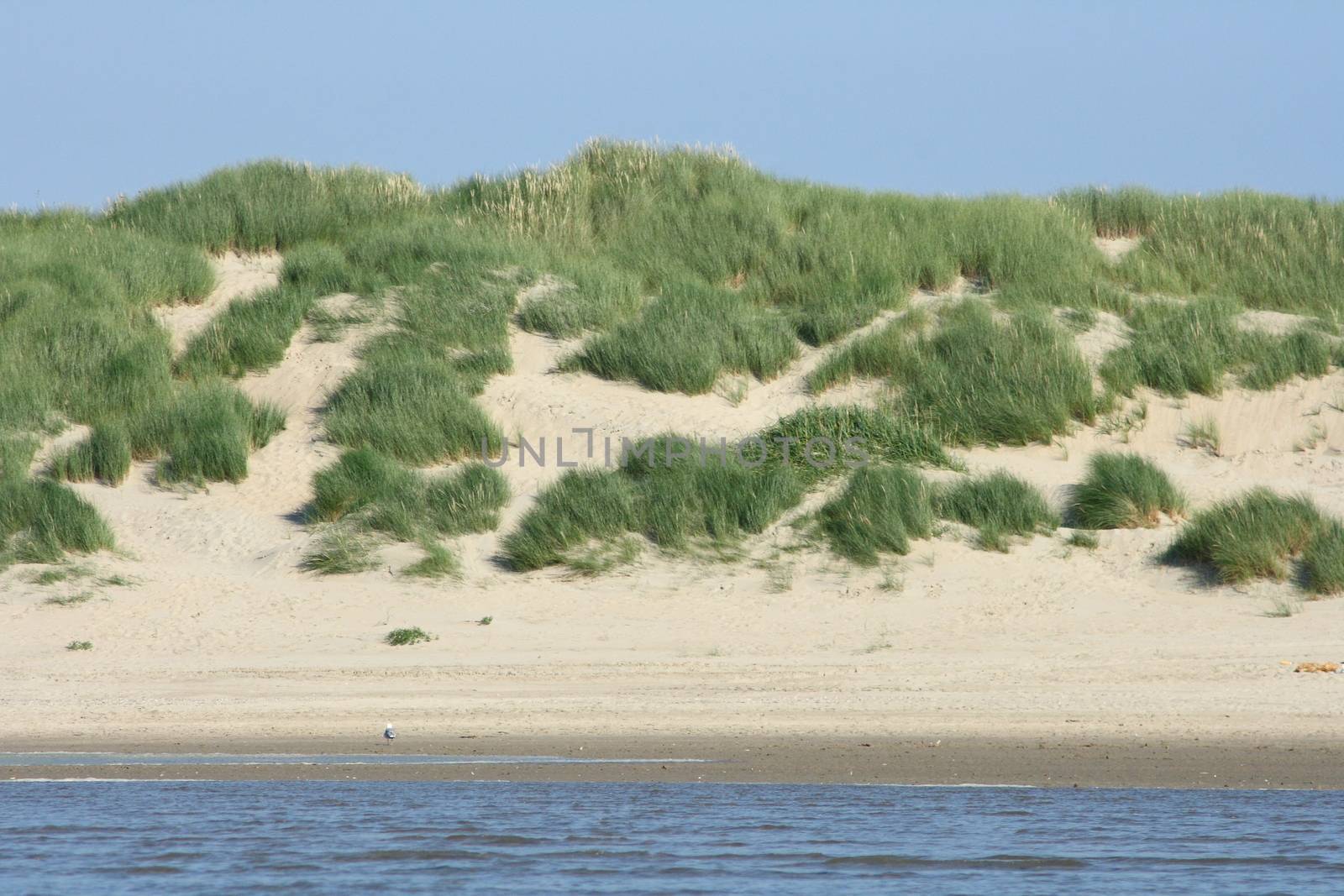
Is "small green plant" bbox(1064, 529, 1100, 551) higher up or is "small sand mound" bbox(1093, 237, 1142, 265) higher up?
"small sand mound" bbox(1093, 237, 1142, 265)

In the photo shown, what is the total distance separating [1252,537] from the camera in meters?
10.0

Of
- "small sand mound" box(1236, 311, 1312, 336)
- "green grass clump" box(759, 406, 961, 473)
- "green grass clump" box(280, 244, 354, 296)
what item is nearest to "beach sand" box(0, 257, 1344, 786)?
"green grass clump" box(759, 406, 961, 473)

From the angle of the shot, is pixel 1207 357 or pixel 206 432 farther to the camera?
pixel 1207 357

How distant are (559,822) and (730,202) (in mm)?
11391

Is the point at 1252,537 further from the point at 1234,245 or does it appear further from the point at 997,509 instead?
the point at 1234,245

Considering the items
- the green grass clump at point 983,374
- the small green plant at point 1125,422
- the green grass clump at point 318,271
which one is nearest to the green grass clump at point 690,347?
the green grass clump at point 983,374

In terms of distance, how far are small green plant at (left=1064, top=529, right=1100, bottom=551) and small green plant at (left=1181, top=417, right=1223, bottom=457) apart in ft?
8.05

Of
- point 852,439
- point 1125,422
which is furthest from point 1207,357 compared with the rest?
point 852,439

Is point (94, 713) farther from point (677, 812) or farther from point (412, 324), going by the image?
point (412, 324)

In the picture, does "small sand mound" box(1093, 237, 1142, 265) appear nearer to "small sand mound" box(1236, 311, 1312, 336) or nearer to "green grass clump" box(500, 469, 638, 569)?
"small sand mound" box(1236, 311, 1312, 336)

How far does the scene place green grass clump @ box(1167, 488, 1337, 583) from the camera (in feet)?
32.6

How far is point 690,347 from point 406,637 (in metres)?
5.16

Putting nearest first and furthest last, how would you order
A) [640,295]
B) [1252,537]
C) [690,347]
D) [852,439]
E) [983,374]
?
[1252,537] < [852,439] < [983,374] < [690,347] < [640,295]

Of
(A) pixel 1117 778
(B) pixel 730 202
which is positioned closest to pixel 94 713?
(A) pixel 1117 778
